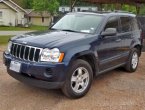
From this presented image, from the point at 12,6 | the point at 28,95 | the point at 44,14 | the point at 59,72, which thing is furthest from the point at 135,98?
the point at 44,14

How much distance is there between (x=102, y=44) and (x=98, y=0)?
13.1 meters

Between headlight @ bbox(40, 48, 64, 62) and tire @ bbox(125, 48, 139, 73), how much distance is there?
3090mm

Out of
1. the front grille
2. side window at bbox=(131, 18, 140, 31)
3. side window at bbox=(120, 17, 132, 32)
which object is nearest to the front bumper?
the front grille

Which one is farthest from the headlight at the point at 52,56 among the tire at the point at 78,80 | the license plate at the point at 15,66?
the license plate at the point at 15,66

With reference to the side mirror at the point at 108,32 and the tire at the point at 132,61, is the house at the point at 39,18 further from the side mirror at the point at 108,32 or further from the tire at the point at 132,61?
the side mirror at the point at 108,32

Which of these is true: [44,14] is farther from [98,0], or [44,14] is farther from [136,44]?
[136,44]

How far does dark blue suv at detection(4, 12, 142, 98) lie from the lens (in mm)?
4902

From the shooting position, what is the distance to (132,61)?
7.61 metres

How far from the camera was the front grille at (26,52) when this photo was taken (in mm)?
4980

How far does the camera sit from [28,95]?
18.1 feet

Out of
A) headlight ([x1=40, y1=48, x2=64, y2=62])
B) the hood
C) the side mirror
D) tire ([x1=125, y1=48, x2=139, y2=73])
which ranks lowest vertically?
tire ([x1=125, y1=48, x2=139, y2=73])

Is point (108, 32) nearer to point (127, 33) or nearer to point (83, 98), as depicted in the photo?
point (127, 33)

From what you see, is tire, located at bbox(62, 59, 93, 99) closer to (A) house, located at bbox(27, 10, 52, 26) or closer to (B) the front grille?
(B) the front grille

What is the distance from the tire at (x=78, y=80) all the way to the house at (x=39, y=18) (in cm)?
5185
